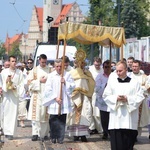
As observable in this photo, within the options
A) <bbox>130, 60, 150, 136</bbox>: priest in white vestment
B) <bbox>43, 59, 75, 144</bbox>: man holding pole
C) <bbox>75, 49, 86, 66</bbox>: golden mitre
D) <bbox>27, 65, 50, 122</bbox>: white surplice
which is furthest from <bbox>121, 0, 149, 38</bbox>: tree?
<bbox>43, 59, 75, 144</bbox>: man holding pole

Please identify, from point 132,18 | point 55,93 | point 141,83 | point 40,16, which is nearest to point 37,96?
point 55,93

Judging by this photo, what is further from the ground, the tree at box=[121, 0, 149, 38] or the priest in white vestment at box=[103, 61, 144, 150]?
the tree at box=[121, 0, 149, 38]

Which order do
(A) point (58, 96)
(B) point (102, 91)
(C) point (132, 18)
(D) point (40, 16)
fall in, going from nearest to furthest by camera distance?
(A) point (58, 96) < (B) point (102, 91) < (C) point (132, 18) < (D) point (40, 16)

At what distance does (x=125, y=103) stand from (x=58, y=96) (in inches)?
112

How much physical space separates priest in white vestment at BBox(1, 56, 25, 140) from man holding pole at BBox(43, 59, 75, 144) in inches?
51.3

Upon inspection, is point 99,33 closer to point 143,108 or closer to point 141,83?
point 141,83

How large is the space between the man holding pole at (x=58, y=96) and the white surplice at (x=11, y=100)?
1316 mm

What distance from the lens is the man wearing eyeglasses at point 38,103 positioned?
12578 millimetres

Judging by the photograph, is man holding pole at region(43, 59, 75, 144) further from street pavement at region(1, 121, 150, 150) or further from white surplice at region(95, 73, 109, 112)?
white surplice at region(95, 73, 109, 112)

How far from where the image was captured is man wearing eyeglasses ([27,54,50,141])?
1258 centimetres

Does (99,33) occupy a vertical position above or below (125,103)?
above

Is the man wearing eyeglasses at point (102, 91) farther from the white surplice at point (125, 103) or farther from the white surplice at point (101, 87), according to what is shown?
the white surplice at point (125, 103)

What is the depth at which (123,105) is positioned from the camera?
30.3 feet

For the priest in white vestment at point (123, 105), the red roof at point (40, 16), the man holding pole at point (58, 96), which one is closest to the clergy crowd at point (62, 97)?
the man holding pole at point (58, 96)
